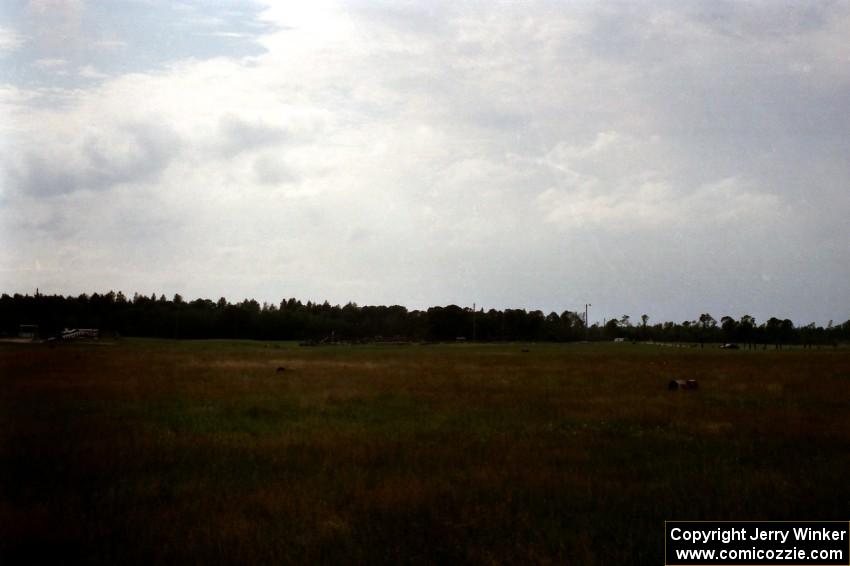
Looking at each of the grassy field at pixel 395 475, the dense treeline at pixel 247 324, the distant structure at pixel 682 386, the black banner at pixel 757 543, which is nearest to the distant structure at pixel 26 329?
the dense treeline at pixel 247 324

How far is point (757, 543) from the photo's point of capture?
8.63m

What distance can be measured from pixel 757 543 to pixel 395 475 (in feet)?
18.4

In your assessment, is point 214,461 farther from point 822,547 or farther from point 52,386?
point 52,386

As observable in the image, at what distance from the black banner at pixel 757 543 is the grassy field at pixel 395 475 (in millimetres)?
296

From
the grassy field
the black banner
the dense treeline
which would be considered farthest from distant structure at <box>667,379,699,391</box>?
the dense treeline

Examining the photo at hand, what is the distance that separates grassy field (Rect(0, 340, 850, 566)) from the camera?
8438 millimetres

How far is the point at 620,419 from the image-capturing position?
19.4 metres

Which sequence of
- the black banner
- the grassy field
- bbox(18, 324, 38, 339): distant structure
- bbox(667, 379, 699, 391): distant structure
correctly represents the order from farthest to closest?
bbox(18, 324, 38, 339): distant structure < bbox(667, 379, 699, 391): distant structure < the grassy field < the black banner

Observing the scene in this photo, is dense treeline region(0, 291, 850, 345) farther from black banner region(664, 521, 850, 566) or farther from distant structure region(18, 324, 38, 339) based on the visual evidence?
black banner region(664, 521, 850, 566)

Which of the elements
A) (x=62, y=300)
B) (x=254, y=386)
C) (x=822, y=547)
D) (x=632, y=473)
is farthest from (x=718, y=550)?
(x=62, y=300)

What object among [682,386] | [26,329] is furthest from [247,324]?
[682,386]

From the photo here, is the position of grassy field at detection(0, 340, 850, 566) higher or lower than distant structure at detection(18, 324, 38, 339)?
higher

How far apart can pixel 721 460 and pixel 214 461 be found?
9667 mm

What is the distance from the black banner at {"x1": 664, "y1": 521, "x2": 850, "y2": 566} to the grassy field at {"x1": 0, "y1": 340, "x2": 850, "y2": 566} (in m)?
0.30
